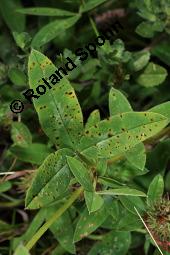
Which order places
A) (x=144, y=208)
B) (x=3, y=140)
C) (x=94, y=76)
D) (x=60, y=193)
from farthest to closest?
(x=3, y=140) → (x=94, y=76) → (x=144, y=208) → (x=60, y=193)

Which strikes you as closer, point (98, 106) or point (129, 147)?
point (129, 147)

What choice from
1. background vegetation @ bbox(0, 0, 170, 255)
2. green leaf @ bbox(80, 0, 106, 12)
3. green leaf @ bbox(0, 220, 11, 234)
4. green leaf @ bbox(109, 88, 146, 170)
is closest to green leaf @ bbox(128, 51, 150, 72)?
background vegetation @ bbox(0, 0, 170, 255)

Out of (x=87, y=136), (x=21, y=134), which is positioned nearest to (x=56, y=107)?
(x=87, y=136)

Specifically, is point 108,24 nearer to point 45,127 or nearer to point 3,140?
A: point 3,140

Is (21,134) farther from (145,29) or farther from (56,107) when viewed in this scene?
(145,29)

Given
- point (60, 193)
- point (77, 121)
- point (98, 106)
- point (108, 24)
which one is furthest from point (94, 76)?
point (60, 193)
